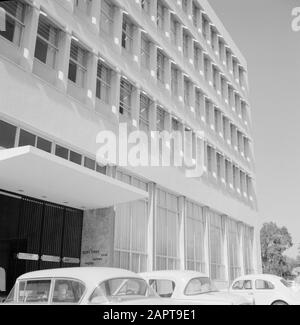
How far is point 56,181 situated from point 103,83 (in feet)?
20.7

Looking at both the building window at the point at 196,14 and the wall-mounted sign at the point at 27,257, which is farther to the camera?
the building window at the point at 196,14

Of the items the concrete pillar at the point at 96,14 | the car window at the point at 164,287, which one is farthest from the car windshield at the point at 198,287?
the concrete pillar at the point at 96,14

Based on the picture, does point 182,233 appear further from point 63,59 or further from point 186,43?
point 186,43

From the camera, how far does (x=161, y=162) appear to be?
19.0m

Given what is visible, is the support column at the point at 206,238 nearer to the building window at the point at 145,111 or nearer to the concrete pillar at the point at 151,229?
the concrete pillar at the point at 151,229

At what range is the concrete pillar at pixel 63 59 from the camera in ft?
45.1

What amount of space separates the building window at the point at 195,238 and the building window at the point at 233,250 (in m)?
4.32

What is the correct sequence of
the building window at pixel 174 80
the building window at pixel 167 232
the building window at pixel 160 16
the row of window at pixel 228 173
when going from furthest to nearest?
1. the row of window at pixel 228 173
2. the building window at pixel 174 80
3. the building window at pixel 160 16
4. the building window at pixel 167 232

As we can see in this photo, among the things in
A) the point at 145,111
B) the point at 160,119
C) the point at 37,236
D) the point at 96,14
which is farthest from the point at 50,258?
the point at 160,119

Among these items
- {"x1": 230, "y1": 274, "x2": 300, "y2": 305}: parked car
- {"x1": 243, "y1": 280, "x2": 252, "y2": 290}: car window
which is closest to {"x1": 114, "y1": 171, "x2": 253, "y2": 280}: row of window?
{"x1": 230, "y1": 274, "x2": 300, "y2": 305}: parked car

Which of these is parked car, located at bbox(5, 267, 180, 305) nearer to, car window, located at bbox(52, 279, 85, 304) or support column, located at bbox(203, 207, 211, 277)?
car window, located at bbox(52, 279, 85, 304)

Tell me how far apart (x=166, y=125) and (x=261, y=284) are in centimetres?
958

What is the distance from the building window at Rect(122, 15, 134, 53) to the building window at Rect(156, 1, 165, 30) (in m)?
3.00
